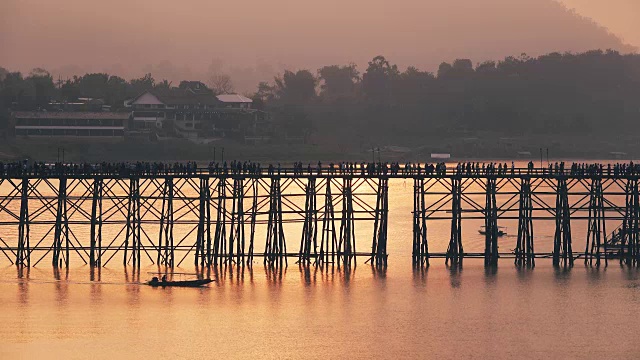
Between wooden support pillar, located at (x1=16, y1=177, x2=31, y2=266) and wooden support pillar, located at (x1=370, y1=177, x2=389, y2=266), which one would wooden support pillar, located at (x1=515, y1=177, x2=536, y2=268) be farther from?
wooden support pillar, located at (x1=16, y1=177, x2=31, y2=266)

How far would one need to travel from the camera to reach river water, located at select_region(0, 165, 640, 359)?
69688 millimetres

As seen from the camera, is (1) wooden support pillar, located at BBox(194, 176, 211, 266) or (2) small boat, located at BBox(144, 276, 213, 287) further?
(1) wooden support pillar, located at BBox(194, 176, 211, 266)

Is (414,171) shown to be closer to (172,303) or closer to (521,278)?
(521,278)

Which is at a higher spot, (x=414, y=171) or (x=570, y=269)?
(x=414, y=171)

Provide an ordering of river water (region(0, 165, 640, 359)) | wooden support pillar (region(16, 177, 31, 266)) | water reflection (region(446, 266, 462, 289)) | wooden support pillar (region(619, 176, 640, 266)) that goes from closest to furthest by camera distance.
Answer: river water (region(0, 165, 640, 359)) < water reflection (region(446, 266, 462, 289)) < wooden support pillar (region(16, 177, 31, 266)) < wooden support pillar (region(619, 176, 640, 266))

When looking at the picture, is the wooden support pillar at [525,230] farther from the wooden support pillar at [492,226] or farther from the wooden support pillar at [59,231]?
the wooden support pillar at [59,231]

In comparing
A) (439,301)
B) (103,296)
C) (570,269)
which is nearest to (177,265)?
(103,296)

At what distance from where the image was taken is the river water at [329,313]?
69688 millimetres

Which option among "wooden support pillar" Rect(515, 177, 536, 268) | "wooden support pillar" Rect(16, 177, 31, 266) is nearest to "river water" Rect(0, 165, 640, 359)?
"wooden support pillar" Rect(515, 177, 536, 268)

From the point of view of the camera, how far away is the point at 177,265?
92938 millimetres

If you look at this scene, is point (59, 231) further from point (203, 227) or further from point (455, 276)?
point (455, 276)

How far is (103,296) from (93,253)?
430 inches

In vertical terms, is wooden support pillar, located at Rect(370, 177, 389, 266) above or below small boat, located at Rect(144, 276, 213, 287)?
above

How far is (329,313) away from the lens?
77875 millimetres
